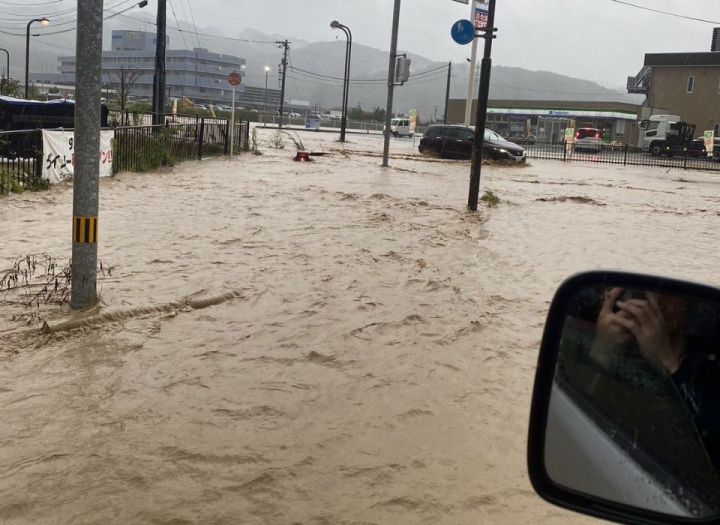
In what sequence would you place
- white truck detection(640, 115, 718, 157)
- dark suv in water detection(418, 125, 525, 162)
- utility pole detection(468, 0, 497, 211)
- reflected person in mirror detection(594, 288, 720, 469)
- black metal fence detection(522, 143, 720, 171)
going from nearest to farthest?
1. reflected person in mirror detection(594, 288, 720, 469)
2. utility pole detection(468, 0, 497, 211)
3. dark suv in water detection(418, 125, 525, 162)
4. black metal fence detection(522, 143, 720, 171)
5. white truck detection(640, 115, 718, 157)

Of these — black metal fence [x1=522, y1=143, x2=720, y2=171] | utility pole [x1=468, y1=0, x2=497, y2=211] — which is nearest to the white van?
black metal fence [x1=522, y1=143, x2=720, y2=171]

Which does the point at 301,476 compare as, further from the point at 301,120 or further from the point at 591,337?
the point at 301,120

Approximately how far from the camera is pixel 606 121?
213 feet

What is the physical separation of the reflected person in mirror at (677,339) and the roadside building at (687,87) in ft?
195

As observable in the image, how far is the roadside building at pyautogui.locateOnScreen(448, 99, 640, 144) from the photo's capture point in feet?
206

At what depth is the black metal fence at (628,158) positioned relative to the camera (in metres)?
35.6

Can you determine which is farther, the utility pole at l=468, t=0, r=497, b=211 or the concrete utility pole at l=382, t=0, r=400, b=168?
the concrete utility pole at l=382, t=0, r=400, b=168

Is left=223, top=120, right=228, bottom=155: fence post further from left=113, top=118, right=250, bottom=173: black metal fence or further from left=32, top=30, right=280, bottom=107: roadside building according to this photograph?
left=32, top=30, right=280, bottom=107: roadside building

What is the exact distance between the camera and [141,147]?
59.4 ft

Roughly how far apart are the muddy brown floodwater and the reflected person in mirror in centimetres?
11

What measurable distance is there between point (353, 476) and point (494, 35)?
1003cm

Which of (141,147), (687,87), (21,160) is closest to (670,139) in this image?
(687,87)

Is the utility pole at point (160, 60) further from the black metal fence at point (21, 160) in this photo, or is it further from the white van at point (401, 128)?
the white van at point (401, 128)

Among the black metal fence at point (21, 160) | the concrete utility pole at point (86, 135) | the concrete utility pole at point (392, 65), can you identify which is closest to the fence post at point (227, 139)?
the concrete utility pole at point (392, 65)
